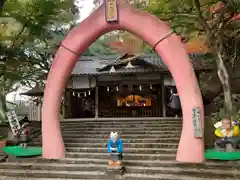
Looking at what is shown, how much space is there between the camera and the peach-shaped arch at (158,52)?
373 inches

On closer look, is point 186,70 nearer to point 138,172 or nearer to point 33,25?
point 138,172

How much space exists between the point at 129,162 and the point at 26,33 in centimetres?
1211

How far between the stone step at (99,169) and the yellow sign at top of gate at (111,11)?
5371 mm

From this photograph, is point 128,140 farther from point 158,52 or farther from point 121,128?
point 158,52

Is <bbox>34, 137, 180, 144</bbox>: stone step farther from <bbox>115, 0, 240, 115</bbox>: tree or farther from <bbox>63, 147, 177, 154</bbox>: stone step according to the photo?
<bbox>115, 0, 240, 115</bbox>: tree

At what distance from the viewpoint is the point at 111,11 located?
10.4m

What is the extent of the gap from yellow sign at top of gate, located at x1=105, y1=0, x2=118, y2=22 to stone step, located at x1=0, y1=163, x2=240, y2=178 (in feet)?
17.6

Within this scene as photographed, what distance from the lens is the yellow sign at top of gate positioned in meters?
10.4

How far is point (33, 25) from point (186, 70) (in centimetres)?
1032

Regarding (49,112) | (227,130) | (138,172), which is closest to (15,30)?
(49,112)

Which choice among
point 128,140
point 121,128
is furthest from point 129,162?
point 121,128

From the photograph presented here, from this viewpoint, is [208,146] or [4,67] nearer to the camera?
[208,146]

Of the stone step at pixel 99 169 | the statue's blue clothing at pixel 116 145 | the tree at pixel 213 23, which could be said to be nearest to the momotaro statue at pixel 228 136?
the stone step at pixel 99 169

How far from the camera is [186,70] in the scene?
31.8 feet
